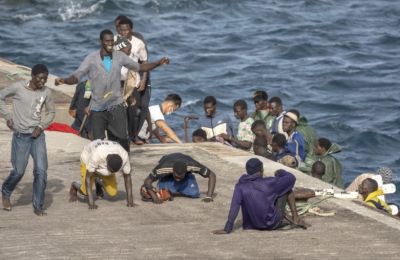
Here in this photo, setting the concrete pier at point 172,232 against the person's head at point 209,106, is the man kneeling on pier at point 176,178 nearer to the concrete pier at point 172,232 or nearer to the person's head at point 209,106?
the concrete pier at point 172,232

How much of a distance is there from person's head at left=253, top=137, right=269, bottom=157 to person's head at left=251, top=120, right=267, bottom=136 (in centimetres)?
19

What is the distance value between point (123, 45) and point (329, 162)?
3.35 metres

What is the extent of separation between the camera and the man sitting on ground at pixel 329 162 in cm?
1800

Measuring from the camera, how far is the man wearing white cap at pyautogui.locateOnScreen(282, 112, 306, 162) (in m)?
18.2

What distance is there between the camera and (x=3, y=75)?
23484 mm

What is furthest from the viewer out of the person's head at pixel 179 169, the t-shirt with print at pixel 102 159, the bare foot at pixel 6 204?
the bare foot at pixel 6 204

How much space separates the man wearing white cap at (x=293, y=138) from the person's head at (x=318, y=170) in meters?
0.44

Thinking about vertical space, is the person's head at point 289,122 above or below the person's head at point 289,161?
above

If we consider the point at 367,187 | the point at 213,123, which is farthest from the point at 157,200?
the point at 213,123

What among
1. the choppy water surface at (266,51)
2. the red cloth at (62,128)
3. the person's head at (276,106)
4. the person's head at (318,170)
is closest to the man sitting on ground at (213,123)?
the person's head at (276,106)

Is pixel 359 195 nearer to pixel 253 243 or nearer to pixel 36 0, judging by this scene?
pixel 253 243

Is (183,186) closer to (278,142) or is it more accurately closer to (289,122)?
(278,142)

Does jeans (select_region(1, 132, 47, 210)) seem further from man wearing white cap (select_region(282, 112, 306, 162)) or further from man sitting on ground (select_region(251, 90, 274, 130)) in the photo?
man sitting on ground (select_region(251, 90, 274, 130))

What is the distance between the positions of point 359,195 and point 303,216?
157 cm
